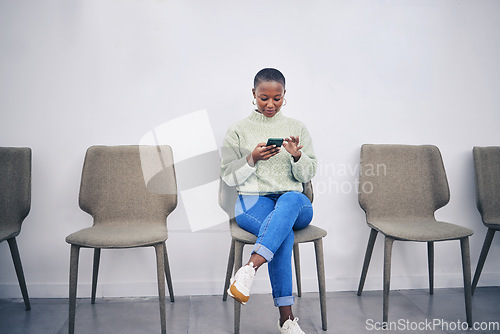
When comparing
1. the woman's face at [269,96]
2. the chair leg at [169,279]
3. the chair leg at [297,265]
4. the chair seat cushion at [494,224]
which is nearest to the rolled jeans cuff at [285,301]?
the chair leg at [297,265]

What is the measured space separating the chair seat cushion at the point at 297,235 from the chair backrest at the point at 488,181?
3.73ft

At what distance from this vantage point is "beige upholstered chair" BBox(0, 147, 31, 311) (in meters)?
2.00

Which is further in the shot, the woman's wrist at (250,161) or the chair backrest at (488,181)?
the chair backrest at (488,181)

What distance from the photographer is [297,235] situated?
177 cm

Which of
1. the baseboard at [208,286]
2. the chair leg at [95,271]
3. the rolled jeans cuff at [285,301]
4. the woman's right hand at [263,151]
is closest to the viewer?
the rolled jeans cuff at [285,301]

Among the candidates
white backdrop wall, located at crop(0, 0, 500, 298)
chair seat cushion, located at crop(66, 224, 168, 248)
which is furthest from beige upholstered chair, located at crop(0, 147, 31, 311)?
chair seat cushion, located at crop(66, 224, 168, 248)

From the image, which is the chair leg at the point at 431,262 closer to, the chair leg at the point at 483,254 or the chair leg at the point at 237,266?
the chair leg at the point at 483,254

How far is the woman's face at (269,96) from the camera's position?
6.15 feet

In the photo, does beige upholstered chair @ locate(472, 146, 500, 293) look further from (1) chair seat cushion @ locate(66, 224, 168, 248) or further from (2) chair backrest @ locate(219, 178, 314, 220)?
(1) chair seat cushion @ locate(66, 224, 168, 248)

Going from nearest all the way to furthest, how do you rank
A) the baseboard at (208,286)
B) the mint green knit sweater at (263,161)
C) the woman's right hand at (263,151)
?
the woman's right hand at (263,151) < the mint green knit sweater at (263,161) < the baseboard at (208,286)

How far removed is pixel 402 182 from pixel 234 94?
116cm

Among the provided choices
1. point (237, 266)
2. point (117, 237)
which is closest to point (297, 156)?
point (237, 266)

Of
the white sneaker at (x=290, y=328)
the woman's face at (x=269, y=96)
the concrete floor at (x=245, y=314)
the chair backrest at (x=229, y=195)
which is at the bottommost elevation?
the concrete floor at (x=245, y=314)

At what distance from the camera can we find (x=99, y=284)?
223 centimetres
